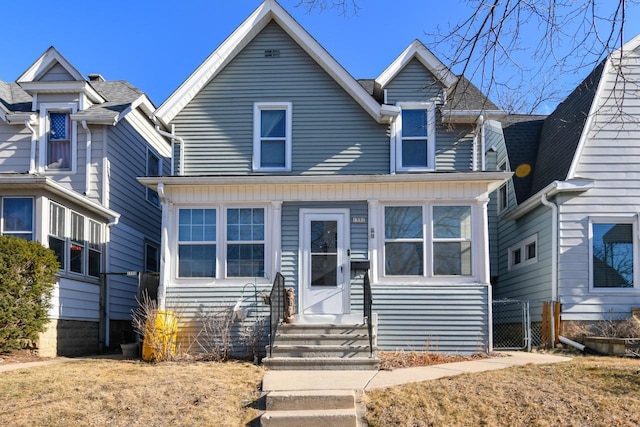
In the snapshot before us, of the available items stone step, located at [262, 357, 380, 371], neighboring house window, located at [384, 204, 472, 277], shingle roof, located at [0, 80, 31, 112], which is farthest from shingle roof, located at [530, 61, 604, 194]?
shingle roof, located at [0, 80, 31, 112]

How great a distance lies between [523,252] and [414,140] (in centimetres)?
433

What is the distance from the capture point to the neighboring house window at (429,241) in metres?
11.0

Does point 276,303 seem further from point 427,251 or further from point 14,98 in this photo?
point 14,98

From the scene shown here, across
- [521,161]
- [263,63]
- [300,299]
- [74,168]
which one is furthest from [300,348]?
→ [521,161]

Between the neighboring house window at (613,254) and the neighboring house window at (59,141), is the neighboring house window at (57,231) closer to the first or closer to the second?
the neighboring house window at (59,141)

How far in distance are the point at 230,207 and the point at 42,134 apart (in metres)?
5.50

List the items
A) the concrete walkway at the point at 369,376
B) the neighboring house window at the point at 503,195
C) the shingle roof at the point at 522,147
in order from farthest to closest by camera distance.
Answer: the neighboring house window at the point at 503,195, the shingle roof at the point at 522,147, the concrete walkway at the point at 369,376

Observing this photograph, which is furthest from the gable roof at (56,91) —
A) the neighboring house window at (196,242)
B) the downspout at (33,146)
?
the neighboring house window at (196,242)

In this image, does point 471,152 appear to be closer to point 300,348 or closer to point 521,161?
point 521,161

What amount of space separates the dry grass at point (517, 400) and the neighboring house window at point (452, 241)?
333 centimetres

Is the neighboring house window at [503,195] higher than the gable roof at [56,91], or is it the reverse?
the gable roof at [56,91]

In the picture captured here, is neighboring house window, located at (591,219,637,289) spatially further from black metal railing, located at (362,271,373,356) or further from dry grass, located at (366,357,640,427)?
black metal railing, located at (362,271,373,356)

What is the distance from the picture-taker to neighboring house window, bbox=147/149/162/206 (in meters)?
16.0

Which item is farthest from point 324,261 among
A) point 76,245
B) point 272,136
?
point 76,245
